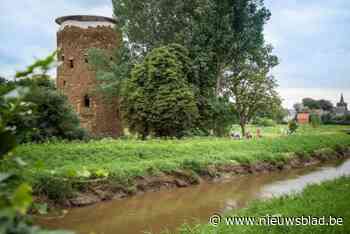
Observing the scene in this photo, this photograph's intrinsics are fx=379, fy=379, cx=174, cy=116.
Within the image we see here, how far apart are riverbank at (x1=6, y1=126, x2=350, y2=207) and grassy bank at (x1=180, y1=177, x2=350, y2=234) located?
12.5 feet

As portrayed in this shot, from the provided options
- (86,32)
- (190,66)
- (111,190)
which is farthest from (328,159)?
(86,32)

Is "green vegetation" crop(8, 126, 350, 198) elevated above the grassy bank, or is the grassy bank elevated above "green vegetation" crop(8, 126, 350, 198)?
"green vegetation" crop(8, 126, 350, 198)

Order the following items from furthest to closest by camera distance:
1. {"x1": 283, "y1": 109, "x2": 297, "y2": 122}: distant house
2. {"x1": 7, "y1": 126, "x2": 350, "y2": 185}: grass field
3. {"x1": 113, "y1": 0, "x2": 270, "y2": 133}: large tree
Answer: {"x1": 283, "y1": 109, "x2": 297, "y2": 122}: distant house → {"x1": 113, "y1": 0, "x2": 270, "y2": 133}: large tree → {"x1": 7, "y1": 126, "x2": 350, "y2": 185}: grass field

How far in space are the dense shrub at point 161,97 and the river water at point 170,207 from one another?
559 cm

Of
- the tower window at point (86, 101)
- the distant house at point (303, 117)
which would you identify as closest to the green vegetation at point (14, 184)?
the tower window at point (86, 101)

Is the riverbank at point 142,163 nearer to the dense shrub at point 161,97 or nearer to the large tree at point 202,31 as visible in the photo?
the dense shrub at point 161,97

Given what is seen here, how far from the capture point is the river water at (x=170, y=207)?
28.2ft

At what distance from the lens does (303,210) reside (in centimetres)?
693

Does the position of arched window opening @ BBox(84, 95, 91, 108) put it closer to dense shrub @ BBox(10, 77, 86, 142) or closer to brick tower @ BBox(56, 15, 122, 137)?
brick tower @ BBox(56, 15, 122, 137)

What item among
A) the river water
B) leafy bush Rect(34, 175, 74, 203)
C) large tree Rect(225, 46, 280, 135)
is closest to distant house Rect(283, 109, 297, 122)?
large tree Rect(225, 46, 280, 135)

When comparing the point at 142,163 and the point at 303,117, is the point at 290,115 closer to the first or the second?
the point at 303,117

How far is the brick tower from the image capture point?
25375mm

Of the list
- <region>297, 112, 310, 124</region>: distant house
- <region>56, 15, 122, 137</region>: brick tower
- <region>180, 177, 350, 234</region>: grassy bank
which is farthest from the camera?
<region>297, 112, 310, 124</region>: distant house

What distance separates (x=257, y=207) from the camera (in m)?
7.97
